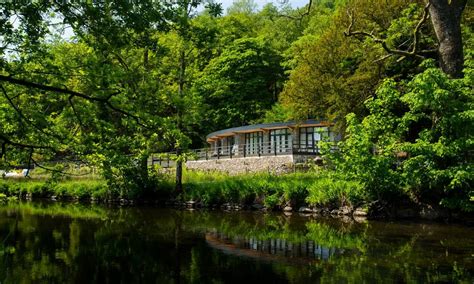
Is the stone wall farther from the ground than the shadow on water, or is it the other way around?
the stone wall

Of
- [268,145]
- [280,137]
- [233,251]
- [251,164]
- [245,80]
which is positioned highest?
[245,80]

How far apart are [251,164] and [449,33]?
1876 centimetres

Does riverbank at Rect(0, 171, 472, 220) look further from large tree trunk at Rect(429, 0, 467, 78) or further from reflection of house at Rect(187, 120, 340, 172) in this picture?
reflection of house at Rect(187, 120, 340, 172)

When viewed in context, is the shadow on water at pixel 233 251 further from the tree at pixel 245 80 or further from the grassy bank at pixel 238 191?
the tree at pixel 245 80

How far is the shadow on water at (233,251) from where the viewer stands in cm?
793

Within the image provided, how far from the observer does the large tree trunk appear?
1594 centimetres

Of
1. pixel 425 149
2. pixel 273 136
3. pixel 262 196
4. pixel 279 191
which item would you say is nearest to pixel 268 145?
pixel 273 136

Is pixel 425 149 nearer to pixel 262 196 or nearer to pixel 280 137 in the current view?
pixel 262 196

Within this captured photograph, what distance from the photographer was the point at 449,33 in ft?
52.5

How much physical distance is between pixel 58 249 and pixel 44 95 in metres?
5.05

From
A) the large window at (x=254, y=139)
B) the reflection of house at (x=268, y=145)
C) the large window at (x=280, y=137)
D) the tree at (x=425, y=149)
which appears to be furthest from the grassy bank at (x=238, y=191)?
the large window at (x=254, y=139)

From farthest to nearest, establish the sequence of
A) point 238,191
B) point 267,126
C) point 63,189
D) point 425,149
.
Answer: point 267,126 < point 63,189 < point 238,191 < point 425,149

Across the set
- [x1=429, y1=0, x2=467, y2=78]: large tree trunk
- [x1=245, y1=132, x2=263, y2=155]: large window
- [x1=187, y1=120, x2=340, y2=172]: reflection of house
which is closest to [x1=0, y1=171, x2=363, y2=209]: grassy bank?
[x1=187, y1=120, x2=340, y2=172]: reflection of house

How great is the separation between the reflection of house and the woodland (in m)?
3.05
